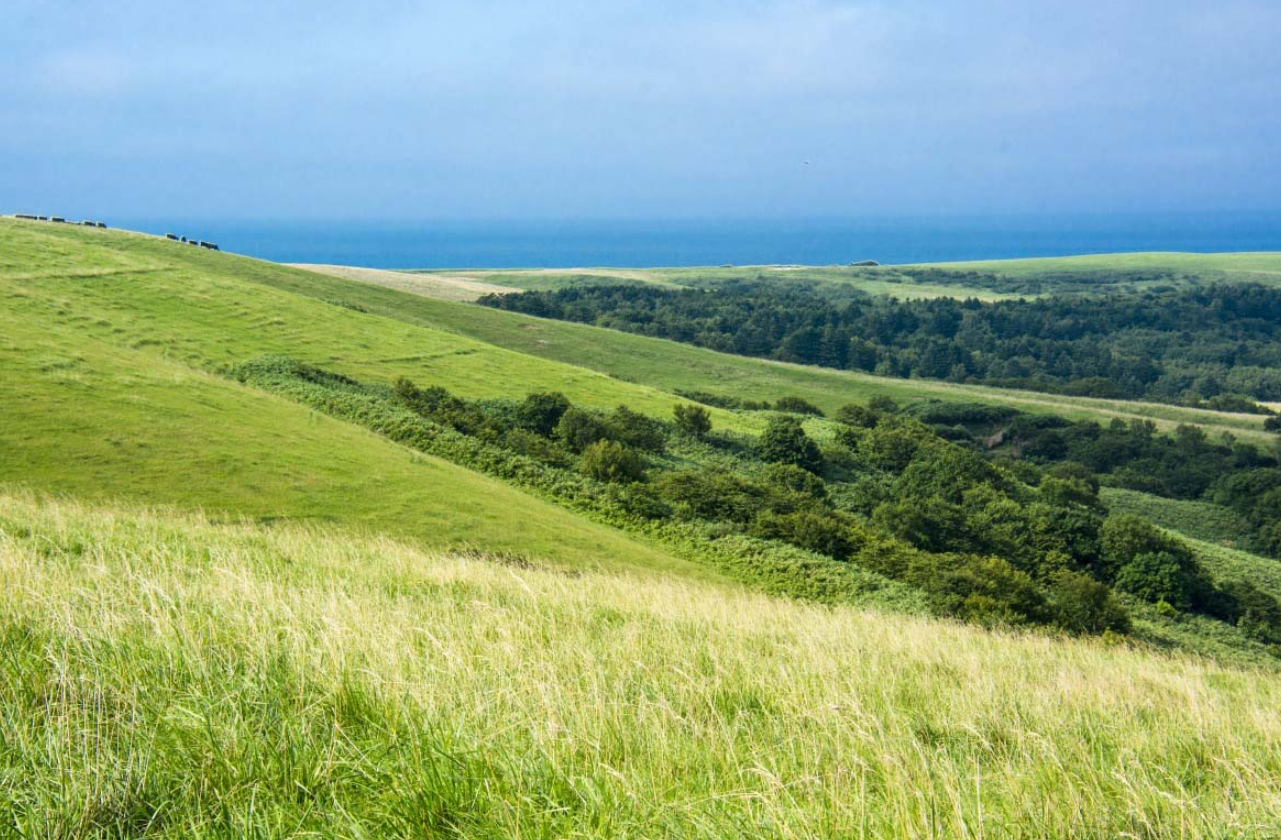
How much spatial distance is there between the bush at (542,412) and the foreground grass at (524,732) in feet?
99.8

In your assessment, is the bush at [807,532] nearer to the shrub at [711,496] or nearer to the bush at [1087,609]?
the shrub at [711,496]

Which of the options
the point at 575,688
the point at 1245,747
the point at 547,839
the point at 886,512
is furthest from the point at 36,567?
the point at 886,512

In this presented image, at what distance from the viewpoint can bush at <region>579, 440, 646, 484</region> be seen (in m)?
29.6

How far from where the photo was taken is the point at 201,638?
461cm

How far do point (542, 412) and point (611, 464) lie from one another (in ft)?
28.0

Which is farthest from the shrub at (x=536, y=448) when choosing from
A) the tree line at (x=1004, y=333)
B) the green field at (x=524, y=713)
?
the tree line at (x=1004, y=333)

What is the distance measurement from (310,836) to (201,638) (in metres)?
2.04

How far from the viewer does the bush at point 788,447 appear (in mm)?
39250

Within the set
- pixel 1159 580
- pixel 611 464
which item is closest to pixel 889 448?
pixel 1159 580

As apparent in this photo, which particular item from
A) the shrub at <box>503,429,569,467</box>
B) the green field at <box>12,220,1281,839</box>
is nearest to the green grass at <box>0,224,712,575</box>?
the shrub at <box>503,429,569,467</box>

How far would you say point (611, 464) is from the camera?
29.9 m

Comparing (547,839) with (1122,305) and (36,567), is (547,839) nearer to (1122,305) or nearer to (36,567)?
(36,567)

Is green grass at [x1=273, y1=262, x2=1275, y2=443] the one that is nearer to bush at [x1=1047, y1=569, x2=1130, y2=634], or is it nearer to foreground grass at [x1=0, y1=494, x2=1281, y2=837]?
bush at [x1=1047, y1=569, x2=1130, y2=634]

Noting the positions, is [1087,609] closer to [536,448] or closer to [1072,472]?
[536,448]
